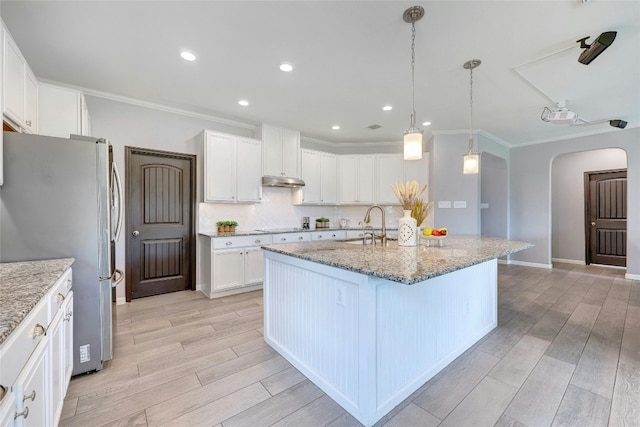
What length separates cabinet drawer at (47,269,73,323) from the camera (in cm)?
136

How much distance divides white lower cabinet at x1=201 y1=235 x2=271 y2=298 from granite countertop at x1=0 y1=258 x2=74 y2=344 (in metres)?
1.96

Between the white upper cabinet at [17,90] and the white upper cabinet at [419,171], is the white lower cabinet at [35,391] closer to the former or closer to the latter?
the white upper cabinet at [17,90]

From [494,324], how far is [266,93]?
3.64 m

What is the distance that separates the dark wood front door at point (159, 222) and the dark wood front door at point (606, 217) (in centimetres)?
813

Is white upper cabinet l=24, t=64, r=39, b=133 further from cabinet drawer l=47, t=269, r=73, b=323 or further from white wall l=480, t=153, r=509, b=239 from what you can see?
white wall l=480, t=153, r=509, b=239

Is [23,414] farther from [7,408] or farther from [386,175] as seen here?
[386,175]

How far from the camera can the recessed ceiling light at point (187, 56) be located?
250 cm

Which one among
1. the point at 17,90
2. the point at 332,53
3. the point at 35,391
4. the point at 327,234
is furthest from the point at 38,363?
the point at 327,234

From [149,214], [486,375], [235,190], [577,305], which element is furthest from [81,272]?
[577,305]

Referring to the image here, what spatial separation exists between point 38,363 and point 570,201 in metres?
8.71

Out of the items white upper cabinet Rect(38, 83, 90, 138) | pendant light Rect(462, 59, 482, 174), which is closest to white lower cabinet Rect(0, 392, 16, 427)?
white upper cabinet Rect(38, 83, 90, 138)

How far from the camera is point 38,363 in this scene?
113 centimetres

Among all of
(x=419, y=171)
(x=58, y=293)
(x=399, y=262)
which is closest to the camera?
(x=58, y=293)

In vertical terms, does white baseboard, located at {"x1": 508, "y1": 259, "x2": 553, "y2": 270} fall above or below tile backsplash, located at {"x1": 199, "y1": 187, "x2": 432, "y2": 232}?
below
